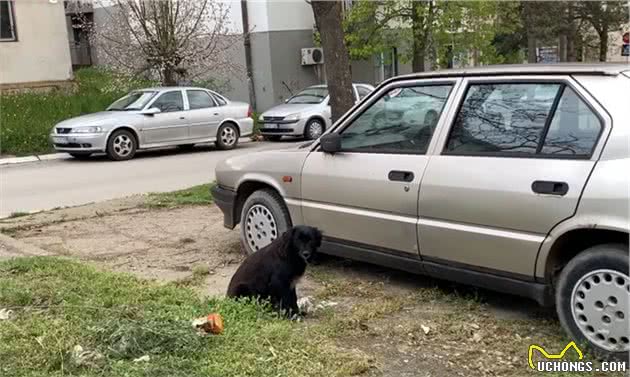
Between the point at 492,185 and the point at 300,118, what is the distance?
14.7 m

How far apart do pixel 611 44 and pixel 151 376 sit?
40693 millimetres

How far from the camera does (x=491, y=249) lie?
4.53m

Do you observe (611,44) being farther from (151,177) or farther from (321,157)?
(321,157)

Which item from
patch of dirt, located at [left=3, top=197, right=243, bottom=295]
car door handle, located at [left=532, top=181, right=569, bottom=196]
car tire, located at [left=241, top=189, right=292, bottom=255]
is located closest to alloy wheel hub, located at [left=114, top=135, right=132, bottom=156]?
patch of dirt, located at [left=3, top=197, right=243, bottom=295]

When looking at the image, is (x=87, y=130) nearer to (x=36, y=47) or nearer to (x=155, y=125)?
(x=155, y=125)

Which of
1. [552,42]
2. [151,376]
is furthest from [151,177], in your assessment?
[552,42]

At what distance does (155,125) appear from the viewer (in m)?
16.3

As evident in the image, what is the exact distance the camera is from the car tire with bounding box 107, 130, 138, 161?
15680mm

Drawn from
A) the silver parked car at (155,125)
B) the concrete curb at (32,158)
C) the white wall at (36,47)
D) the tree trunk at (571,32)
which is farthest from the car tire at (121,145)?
the tree trunk at (571,32)

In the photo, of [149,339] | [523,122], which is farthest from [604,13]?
[149,339]

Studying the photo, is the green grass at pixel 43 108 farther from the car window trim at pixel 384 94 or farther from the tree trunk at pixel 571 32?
the tree trunk at pixel 571 32

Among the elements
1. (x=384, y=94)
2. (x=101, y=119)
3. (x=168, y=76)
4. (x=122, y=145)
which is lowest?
(x=122, y=145)

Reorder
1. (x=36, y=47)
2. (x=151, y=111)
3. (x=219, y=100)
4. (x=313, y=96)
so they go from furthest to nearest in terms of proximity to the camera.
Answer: (x=36, y=47) → (x=313, y=96) → (x=219, y=100) → (x=151, y=111)

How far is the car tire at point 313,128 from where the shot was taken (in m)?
19.2
